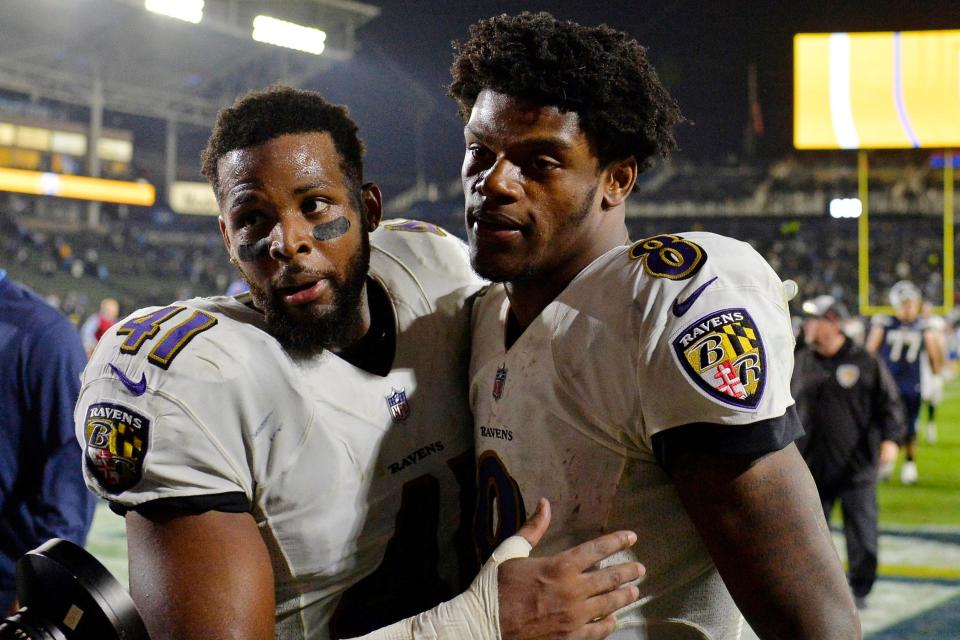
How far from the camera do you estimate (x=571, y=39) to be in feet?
6.38

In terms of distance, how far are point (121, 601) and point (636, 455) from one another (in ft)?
2.81

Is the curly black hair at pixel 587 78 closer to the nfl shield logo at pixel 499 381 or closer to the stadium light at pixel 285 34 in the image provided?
the nfl shield logo at pixel 499 381

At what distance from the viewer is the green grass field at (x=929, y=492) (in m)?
8.05

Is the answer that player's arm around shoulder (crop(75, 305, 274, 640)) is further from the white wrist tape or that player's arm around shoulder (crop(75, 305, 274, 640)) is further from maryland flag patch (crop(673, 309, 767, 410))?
maryland flag patch (crop(673, 309, 767, 410))

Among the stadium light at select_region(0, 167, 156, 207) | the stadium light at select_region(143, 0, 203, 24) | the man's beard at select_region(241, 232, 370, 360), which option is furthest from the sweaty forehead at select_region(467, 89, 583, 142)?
the stadium light at select_region(0, 167, 156, 207)

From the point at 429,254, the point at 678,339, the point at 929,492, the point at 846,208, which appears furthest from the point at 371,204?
the point at 846,208

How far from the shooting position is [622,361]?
161cm

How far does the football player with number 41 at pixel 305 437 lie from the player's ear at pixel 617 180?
0.46 m

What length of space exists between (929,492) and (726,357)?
9056 mm

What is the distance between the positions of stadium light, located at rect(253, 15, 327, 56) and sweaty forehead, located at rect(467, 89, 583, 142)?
21578mm

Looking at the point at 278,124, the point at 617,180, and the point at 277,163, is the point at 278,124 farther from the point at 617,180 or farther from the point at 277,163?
the point at 617,180

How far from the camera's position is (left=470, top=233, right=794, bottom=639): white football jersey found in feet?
4.86

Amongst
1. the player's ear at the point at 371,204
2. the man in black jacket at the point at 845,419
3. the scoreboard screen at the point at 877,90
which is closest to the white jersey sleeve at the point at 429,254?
the player's ear at the point at 371,204

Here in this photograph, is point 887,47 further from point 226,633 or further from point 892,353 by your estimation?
point 226,633
